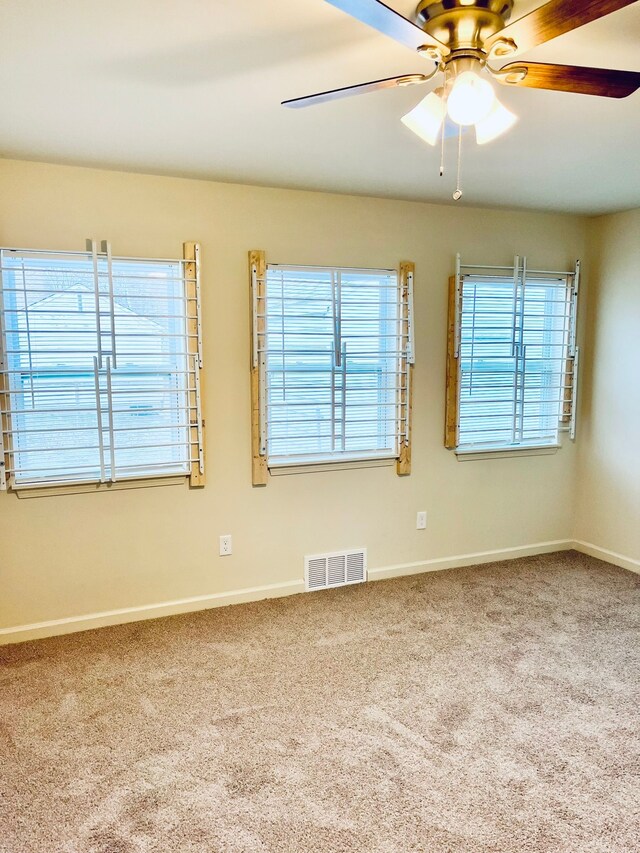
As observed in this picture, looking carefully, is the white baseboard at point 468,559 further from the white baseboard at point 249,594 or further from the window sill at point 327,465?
the window sill at point 327,465

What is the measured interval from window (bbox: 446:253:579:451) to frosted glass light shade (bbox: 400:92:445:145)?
6.96 feet

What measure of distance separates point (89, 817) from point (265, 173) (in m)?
2.96

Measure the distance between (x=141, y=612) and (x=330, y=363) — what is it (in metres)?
1.87

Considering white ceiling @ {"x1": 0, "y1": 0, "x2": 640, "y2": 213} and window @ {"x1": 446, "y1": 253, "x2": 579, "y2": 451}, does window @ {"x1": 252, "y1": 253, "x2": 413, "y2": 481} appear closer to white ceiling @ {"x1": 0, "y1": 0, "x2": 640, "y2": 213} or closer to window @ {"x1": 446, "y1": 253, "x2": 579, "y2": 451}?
window @ {"x1": 446, "y1": 253, "x2": 579, "y2": 451}

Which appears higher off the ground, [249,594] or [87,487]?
[87,487]

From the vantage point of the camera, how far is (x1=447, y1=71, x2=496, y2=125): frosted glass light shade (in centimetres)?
149

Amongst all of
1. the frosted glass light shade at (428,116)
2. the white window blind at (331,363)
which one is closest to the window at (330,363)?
the white window blind at (331,363)

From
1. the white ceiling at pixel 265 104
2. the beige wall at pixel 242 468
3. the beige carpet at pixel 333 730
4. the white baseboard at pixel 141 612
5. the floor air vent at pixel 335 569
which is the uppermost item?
the white ceiling at pixel 265 104

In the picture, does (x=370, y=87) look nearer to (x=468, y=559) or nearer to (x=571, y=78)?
(x=571, y=78)

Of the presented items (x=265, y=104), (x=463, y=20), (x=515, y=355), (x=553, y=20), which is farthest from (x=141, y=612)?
(x=553, y=20)

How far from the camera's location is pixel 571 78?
152 centimetres

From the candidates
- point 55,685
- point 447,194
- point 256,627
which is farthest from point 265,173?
point 55,685

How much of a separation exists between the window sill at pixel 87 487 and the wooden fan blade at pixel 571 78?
256 cm

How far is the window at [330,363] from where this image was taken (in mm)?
3484
